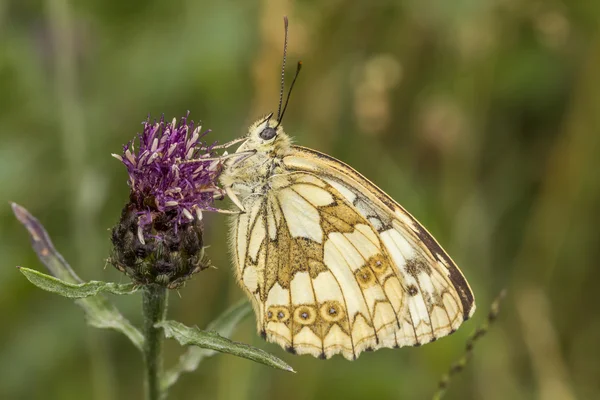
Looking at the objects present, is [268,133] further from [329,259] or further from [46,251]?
[46,251]

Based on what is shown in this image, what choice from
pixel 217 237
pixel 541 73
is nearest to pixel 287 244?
pixel 217 237

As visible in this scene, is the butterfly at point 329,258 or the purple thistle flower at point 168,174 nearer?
the purple thistle flower at point 168,174

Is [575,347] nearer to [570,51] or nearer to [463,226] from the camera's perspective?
[463,226]

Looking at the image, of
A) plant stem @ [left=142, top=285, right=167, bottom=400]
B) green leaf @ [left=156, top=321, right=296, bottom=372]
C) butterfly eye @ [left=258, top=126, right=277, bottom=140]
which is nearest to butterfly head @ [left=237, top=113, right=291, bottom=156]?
butterfly eye @ [left=258, top=126, right=277, bottom=140]

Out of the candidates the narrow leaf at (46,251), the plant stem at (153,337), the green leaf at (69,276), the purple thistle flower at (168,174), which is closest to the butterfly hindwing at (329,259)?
the purple thistle flower at (168,174)

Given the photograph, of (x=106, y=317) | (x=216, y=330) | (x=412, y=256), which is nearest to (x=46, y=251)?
(x=106, y=317)

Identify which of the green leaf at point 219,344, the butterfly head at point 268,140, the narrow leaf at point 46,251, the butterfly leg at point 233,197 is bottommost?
the green leaf at point 219,344

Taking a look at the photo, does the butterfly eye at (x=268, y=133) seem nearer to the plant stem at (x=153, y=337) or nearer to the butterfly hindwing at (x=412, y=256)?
the butterfly hindwing at (x=412, y=256)
